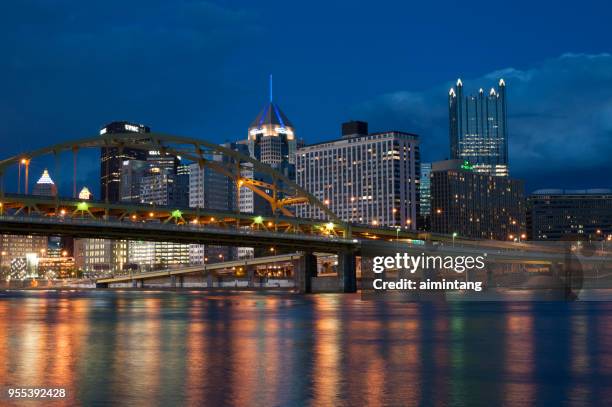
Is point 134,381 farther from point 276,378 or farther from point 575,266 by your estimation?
point 575,266

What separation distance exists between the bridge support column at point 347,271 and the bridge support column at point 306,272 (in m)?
6.85

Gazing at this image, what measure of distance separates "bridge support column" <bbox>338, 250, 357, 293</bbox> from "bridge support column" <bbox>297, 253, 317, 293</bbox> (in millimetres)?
6847

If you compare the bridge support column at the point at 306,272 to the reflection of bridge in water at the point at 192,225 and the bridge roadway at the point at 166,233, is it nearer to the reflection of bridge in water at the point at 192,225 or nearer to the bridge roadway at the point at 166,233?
the reflection of bridge in water at the point at 192,225

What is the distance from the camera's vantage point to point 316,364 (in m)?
26.1

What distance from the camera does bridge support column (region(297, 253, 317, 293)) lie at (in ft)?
472

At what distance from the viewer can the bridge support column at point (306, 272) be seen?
144 metres

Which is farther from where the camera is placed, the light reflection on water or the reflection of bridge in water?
the reflection of bridge in water

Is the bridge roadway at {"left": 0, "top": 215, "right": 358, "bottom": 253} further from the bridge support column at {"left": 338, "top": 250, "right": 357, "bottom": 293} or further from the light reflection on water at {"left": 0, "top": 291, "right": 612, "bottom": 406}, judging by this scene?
the light reflection on water at {"left": 0, "top": 291, "right": 612, "bottom": 406}

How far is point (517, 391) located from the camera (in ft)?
67.9

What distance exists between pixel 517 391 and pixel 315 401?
4949mm

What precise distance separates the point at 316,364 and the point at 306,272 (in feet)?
395

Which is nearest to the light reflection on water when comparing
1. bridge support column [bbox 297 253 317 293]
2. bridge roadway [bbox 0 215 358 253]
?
bridge roadway [bbox 0 215 358 253]

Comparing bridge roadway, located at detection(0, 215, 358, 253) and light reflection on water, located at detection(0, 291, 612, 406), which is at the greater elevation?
bridge roadway, located at detection(0, 215, 358, 253)

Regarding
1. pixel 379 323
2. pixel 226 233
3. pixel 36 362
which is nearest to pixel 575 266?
pixel 226 233
